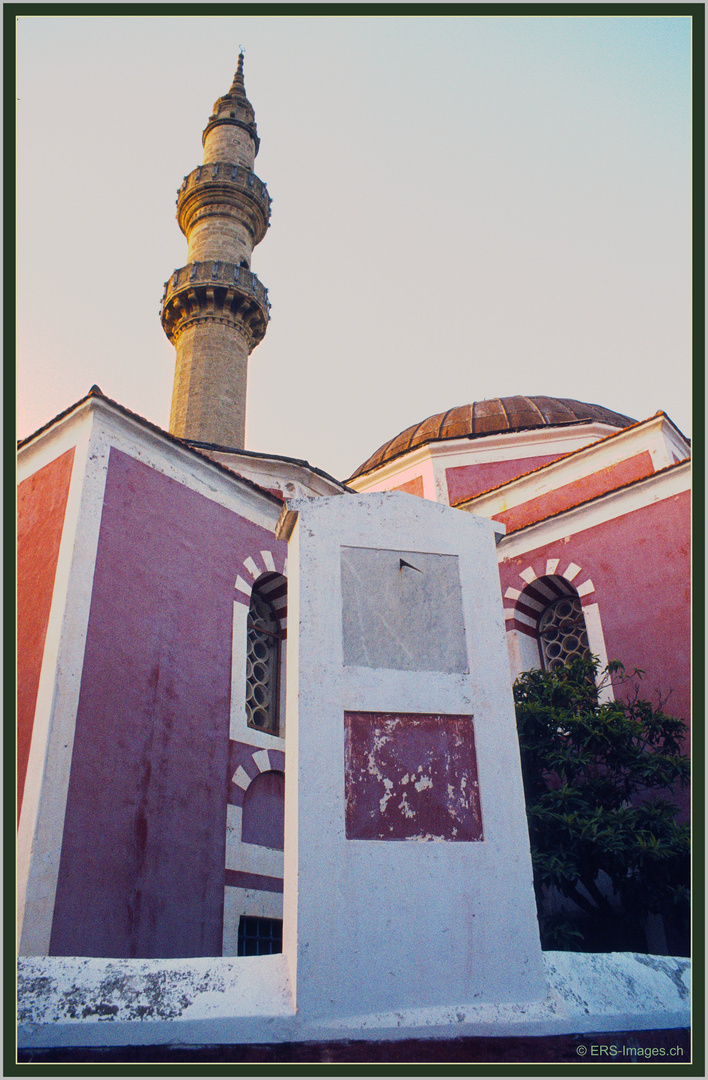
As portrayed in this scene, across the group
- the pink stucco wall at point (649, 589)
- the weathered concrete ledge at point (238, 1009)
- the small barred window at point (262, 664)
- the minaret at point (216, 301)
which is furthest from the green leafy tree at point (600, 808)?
the minaret at point (216, 301)

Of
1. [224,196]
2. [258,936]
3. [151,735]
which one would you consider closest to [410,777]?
[151,735]

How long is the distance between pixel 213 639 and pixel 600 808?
12.7ft

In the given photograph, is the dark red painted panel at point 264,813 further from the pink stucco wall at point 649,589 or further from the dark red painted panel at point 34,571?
the pink stucco wall at point 649,589

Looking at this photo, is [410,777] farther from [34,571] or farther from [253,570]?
[253,570]

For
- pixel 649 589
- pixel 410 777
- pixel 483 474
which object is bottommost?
pixel 410 777

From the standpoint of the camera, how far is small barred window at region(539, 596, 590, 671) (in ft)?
31.9

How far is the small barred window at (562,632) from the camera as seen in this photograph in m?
9.73

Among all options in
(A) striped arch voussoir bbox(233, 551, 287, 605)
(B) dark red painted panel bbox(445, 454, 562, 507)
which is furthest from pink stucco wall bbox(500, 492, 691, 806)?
(B) dark red painted panel bbox(445, 454, 562, 507)

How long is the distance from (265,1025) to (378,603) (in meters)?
2.15

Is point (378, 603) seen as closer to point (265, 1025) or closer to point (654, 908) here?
point (265, 1025)

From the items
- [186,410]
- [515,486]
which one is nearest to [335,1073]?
[515,486]

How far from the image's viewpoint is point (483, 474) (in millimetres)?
13727

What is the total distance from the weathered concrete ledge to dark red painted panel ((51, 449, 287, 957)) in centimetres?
271

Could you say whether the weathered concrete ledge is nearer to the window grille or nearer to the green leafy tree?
the green leafy tree
